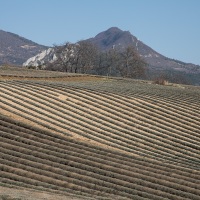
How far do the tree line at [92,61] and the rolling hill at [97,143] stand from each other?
43919mm

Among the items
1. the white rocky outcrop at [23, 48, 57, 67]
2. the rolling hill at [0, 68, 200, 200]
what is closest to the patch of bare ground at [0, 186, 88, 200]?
the rolling hill at [0, 68, 200, 200]

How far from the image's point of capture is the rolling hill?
33.6 feet

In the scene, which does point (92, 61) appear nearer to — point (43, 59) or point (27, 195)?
point (43, 59)

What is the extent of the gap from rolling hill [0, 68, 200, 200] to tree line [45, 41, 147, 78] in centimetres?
4392

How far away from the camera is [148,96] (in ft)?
64.4

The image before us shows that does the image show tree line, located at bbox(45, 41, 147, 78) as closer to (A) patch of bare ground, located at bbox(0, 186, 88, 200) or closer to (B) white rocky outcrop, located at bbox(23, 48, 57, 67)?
(B) white rocky outcrop, located at bbox(23, 48, 57, 67)

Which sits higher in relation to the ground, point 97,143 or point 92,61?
point 92,61

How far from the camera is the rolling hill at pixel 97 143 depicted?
404 inches

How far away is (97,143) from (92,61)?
5539 centimetres

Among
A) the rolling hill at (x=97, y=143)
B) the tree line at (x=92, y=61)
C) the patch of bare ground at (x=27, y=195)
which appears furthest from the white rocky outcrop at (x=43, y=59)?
the patch of bare ground at (x=27, y=195)

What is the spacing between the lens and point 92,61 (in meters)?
68.6

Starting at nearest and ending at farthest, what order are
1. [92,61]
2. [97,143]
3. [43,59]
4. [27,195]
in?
[27,195], [97,143], [92,61], [43,59]

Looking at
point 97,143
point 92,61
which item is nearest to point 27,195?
point 97,143

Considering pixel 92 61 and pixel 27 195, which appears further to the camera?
pixel 92 61
